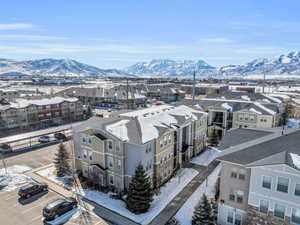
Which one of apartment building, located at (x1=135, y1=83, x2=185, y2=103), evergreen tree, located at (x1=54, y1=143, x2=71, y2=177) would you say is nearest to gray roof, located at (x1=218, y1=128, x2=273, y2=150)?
evergreen tree, located at (x1=54, y1=143, x2=71, y2=177)

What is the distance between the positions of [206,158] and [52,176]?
26885 millimetres

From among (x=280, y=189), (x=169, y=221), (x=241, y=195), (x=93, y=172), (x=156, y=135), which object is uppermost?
(x=156, y=135)

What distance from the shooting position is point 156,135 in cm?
2891

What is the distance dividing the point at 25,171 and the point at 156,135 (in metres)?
22.7

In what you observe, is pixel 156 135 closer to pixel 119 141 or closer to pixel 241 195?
pixel 119 141

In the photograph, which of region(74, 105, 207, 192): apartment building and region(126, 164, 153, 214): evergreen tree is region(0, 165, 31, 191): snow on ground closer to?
region(74, 105, 207, 192): apartment building

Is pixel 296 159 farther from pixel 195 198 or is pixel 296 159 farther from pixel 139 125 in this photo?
pixel 139 125

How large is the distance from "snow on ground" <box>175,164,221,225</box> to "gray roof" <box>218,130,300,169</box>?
8.01 meters

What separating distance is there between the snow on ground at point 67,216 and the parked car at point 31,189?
6.61 metres

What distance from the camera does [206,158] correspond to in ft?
130

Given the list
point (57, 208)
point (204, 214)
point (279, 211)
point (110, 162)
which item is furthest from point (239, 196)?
point (57, 208)

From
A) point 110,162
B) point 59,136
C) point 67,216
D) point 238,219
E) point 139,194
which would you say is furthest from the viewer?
point 59,136

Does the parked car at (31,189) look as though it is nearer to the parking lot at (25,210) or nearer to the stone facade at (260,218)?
the parking lot at (25,210)

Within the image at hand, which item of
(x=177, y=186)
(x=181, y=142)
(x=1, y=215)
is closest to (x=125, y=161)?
(x=177, y=186)
